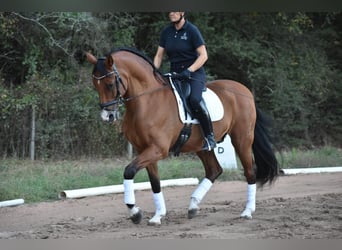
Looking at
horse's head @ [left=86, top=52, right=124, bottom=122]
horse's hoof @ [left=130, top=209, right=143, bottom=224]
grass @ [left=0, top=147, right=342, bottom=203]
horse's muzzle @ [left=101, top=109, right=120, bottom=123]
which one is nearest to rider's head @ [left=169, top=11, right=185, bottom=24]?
horse's head @ [left=86, top=52, right=124, bottom=122]

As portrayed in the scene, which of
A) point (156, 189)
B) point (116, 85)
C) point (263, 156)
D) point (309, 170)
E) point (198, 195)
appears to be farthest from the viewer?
point (309, 170)

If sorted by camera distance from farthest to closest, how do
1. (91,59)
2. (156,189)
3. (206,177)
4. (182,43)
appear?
(206,177) → (182,43) → (156,189) → (91,59)

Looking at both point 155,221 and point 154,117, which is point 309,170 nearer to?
point 155,221

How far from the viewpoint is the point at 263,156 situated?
775 centimetres

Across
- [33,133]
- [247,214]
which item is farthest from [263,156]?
[33,133]

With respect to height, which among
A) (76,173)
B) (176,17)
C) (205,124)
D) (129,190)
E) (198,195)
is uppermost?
(176,17)

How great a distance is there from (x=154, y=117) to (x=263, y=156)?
A: 2109 millimetres

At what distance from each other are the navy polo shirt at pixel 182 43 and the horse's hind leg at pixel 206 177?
1.26m

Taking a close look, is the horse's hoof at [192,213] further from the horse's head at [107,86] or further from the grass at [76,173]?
the grass at [76,173]

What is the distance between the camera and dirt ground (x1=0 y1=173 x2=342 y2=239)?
5836 millimetres

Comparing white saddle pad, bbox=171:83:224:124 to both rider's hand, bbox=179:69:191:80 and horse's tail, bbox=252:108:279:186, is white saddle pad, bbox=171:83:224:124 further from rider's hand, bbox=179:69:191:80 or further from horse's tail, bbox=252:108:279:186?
horse's tail, bbox=252:108:279:186
